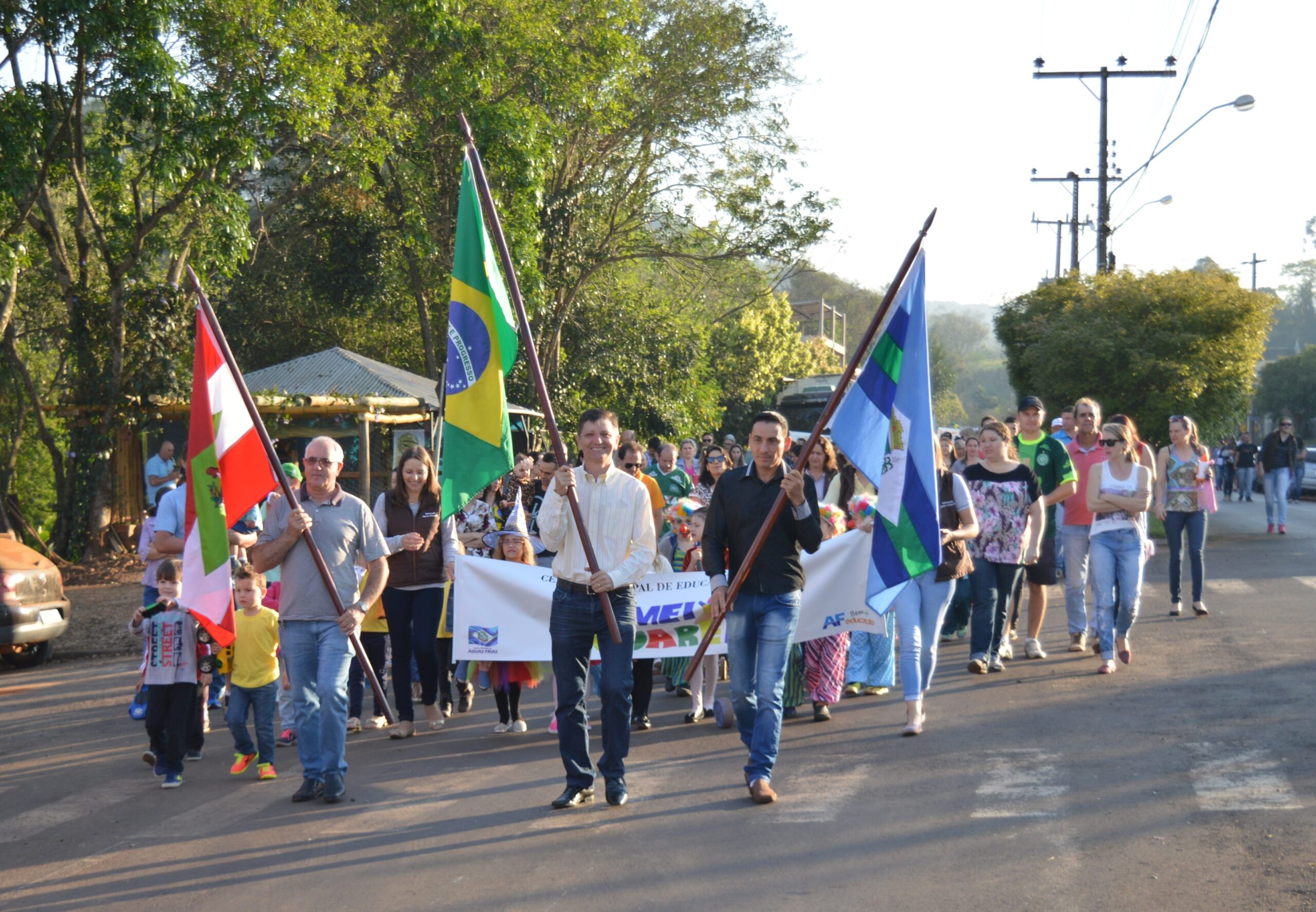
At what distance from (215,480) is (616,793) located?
9.20 ft

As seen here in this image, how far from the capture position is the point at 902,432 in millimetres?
7086

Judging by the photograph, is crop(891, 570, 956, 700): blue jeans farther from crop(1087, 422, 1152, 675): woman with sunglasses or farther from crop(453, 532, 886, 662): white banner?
crop(1087, 422, 1152, 675): woman with sunglasses

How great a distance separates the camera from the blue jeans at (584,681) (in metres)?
6.54

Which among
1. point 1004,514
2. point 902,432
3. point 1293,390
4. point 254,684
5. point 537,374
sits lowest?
point 254,684

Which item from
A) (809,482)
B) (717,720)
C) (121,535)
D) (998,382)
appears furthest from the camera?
(998,382)

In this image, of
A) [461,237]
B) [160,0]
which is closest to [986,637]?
[461,237]

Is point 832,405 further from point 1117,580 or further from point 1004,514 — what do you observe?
point 1117,580

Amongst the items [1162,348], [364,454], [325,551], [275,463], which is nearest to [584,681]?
[325,551]

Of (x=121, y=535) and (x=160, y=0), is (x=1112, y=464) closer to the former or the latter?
(x=160, y=0)

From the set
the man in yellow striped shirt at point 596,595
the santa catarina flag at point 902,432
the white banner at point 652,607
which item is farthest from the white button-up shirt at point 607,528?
the white banner at point 652,607

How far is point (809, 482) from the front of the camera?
262 inches

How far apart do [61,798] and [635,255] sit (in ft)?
82.6

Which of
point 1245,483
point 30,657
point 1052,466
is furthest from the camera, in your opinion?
point 1245,483

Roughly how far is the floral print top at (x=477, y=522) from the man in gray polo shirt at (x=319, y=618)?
2.45 meters
